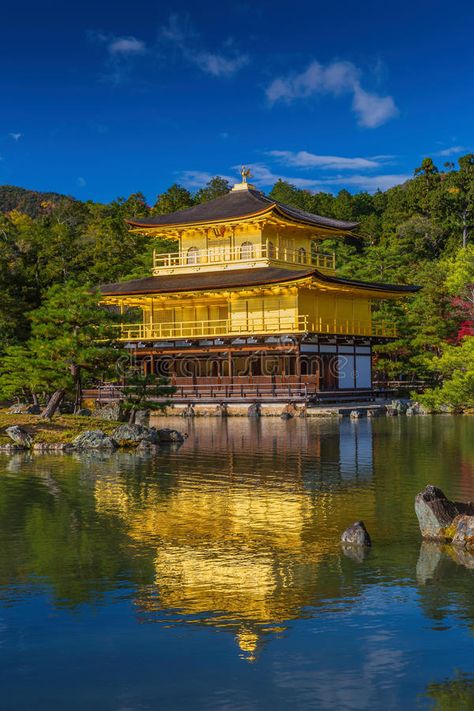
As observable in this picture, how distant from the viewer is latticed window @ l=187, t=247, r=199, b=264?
57.2 m

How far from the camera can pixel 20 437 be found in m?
27.5

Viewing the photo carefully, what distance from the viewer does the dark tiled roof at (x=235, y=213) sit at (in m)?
53.7

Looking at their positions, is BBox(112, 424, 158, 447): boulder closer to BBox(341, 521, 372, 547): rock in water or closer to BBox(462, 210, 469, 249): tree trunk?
BBox(341, 521, 372, 547): rock in water

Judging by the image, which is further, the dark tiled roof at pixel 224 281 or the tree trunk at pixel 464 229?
the tree trunk at pixel 464 229

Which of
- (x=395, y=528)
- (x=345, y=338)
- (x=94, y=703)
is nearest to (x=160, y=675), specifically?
(x=94, y=703)

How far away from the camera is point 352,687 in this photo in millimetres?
7938

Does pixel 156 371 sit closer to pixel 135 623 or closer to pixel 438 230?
pixel 438 230

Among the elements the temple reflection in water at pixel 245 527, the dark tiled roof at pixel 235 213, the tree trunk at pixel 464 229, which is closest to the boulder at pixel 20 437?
the temple reflection in water at pixel 245 527

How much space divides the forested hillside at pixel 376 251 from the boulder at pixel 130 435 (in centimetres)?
879

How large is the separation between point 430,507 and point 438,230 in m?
70.1

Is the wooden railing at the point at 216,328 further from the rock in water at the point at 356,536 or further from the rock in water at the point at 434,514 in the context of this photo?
the rock in water at the point at 356,536

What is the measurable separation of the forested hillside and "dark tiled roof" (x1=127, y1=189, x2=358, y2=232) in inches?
274

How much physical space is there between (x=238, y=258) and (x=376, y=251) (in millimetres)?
13227

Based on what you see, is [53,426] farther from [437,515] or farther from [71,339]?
[437,515]
